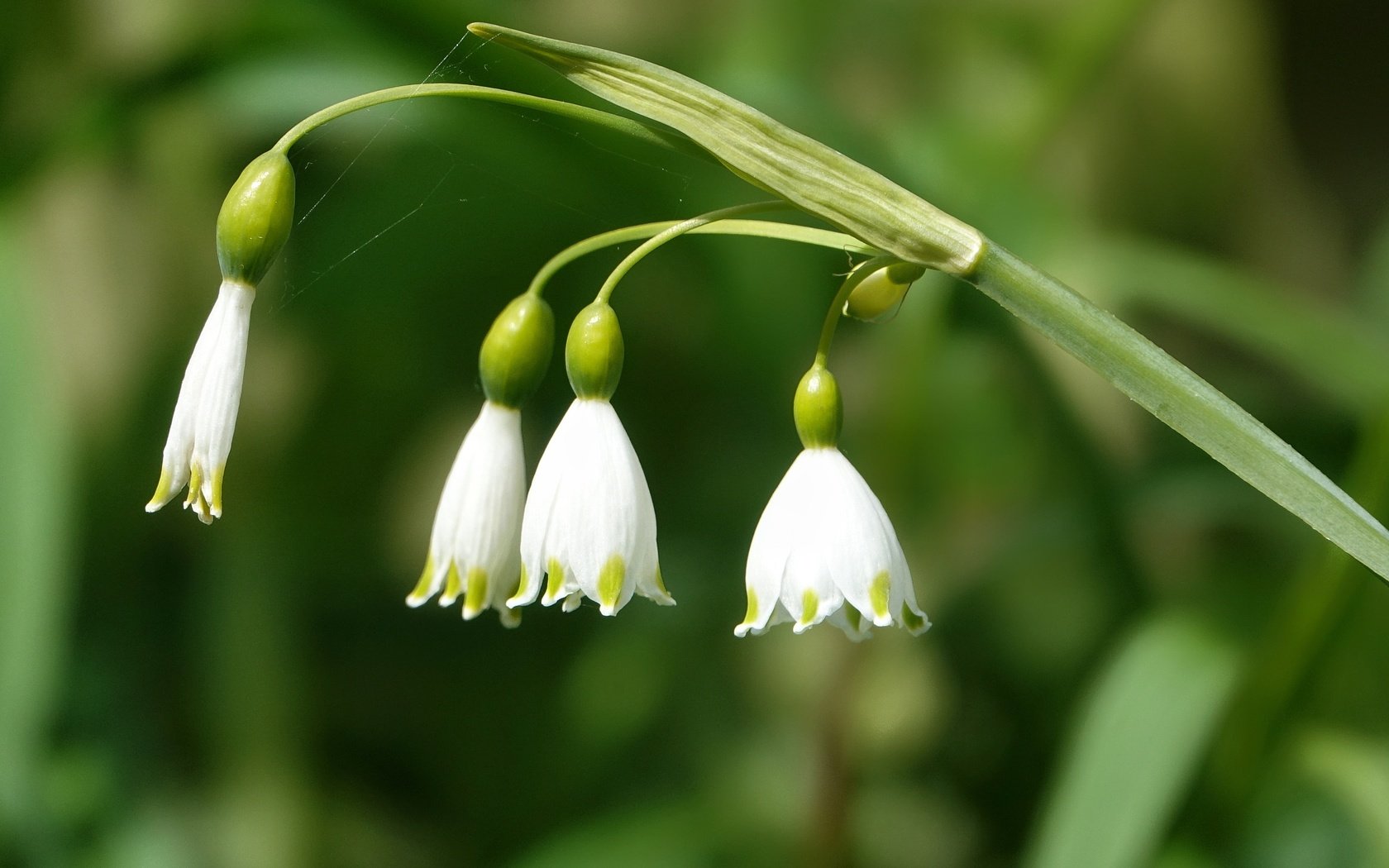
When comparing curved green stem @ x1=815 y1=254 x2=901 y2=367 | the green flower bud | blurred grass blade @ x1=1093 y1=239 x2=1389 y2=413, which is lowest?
curved green stem @ x1=815 y1=254 x2=901 y2=367

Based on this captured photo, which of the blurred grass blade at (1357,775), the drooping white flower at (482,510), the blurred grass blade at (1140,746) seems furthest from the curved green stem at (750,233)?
the blurred grass blade at (1357,775)

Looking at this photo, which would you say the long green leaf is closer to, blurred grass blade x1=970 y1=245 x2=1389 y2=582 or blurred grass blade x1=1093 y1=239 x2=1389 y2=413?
→ blurred grass blade x1=970 y1=245 x2=1389 y2=582

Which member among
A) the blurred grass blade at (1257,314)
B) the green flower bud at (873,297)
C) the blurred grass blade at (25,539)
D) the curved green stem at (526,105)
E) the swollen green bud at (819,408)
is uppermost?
the blurred grass blade at (1257,314)

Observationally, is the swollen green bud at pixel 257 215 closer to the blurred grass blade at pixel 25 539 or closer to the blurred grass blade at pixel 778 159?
the blurred grass blade at pixel 778 159

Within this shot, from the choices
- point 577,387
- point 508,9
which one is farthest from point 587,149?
point 577,387

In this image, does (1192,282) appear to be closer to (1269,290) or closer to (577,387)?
(1269,290)

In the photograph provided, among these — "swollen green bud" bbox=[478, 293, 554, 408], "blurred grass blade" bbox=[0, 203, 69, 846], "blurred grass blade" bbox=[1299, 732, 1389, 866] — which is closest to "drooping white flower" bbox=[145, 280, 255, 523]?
"swollen green bud" bbox=[478, 293, 554, 408]
